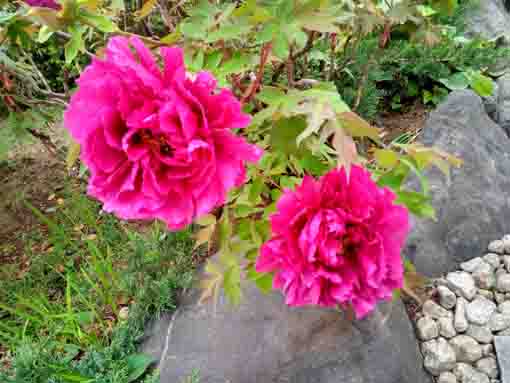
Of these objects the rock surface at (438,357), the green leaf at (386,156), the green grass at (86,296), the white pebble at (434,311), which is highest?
the green leaf at (386,156)

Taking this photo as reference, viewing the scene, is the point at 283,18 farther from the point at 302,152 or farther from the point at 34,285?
the point at 34,285

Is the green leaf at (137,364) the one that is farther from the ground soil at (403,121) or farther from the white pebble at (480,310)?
the ground soil at (403,121)

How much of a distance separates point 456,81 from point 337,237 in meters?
2.36

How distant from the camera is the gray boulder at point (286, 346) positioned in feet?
4.65

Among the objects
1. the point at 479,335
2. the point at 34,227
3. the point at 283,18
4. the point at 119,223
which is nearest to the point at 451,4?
the point at 283,18

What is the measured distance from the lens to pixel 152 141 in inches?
27.1

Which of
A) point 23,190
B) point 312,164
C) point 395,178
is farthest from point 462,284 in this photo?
point 23,190

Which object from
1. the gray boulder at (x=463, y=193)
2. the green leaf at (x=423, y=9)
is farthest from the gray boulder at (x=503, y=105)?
the green leaf at (x=423, y=9)

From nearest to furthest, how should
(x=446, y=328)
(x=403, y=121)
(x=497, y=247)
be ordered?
1. (x=446, y=328)
2. (x=497, y=247)
3. (x=403, y=121)

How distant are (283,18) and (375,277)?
1.75ft

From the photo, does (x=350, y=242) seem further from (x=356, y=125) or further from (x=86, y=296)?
(x=86, y=296)

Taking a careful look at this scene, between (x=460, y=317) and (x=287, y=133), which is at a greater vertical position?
(x=287, y=133)

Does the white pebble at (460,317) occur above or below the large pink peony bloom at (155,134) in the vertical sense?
below

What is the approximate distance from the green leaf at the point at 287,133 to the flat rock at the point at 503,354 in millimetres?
1163
